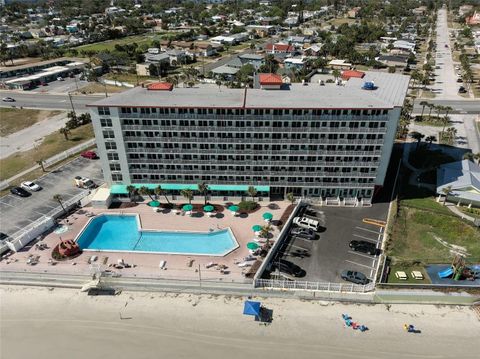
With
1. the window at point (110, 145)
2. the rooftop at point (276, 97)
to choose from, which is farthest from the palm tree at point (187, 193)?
the rooftop at point (276, 97)

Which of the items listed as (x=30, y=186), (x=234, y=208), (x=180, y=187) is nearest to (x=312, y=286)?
(x=234, y=208)

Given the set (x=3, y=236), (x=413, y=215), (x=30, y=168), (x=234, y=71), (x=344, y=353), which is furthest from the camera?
(x=234, y=71)

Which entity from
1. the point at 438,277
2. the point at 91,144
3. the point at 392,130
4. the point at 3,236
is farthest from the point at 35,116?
the point at 438,277

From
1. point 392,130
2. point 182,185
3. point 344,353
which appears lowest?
point 344,353

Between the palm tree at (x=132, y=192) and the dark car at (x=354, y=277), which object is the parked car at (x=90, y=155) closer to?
the palm tree at (x=132, y=192)

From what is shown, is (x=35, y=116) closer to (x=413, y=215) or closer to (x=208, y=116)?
(x=208, y=116)

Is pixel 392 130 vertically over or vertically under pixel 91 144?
over
